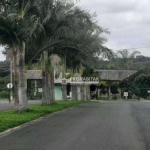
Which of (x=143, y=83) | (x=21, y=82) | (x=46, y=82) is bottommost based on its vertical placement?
(x=21, y=82)

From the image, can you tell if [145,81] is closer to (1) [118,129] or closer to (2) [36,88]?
(2) [36,88]

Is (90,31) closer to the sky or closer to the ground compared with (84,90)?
closer to the sky

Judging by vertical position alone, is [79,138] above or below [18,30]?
below

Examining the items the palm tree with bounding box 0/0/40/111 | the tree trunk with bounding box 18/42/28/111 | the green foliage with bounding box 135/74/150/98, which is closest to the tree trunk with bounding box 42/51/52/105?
the palm tree with bounding box 0/0/40/111

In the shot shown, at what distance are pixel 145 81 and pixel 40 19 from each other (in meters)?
39.4

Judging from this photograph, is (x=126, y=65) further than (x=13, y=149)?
Yes

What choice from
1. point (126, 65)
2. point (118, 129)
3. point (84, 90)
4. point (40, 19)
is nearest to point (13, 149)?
point (118, 129)

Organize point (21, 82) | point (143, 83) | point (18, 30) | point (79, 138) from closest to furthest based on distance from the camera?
point (79, 138) < point (18, 30) < point (21, 82) < point (143, 83)

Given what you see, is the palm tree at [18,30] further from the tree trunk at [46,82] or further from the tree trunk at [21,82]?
the tree trunk at [46,82]

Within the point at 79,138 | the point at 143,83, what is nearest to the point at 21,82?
the point at 79,138

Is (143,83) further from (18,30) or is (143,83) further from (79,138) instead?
(79,138)

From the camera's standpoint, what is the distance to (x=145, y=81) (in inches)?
2453

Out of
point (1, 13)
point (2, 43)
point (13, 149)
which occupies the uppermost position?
point (1, 13)

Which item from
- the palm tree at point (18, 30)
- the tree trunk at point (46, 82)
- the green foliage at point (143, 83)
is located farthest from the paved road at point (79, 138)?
the green foliage at point (143, 83)
